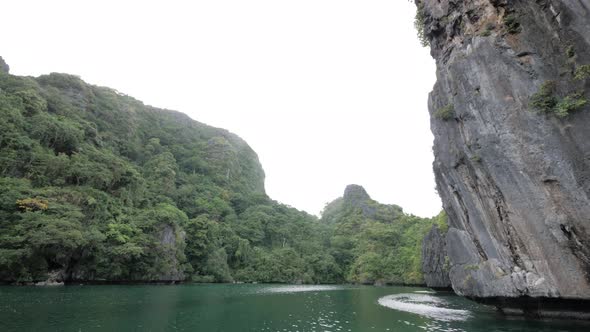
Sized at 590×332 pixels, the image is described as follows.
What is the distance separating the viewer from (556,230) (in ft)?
49.8

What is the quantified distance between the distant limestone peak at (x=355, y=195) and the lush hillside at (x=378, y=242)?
0.29 metres

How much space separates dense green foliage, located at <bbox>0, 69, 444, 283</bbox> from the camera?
34759mm

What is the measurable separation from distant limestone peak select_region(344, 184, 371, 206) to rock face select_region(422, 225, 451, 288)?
53164mm

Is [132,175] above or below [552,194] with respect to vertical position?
above

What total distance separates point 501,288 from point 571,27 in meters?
13.1

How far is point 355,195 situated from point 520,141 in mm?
90491

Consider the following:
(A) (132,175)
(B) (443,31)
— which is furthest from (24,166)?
(B) (443,31)

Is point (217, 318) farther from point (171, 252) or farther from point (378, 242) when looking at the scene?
point (378, 242)

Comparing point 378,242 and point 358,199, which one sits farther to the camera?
point 358,199

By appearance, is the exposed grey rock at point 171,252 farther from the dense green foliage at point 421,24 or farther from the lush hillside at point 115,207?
the dense green foliage at point 421,24

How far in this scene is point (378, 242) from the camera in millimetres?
72438

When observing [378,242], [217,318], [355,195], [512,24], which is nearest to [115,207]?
[217,318]

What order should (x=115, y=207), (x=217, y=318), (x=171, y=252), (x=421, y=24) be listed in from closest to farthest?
(x=217, y=318)
(x=421, y=24)
(x=115, y=207)
(x=171, y=252)

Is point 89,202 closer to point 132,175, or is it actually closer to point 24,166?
point 24,166
